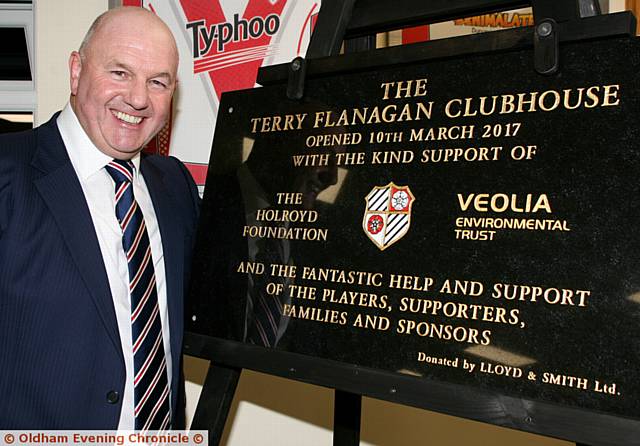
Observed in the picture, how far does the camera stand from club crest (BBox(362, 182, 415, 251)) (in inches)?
44.9

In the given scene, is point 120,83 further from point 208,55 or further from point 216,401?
point 208,55

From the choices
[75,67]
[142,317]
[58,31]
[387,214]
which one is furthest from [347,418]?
[58,31]

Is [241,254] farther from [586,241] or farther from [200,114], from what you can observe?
[200,114]

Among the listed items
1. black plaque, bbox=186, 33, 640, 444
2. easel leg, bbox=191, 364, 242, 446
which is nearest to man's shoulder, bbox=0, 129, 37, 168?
black plaque, bbox=186, 33, 640, 444

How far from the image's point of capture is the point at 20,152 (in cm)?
137

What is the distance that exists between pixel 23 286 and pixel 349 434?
2.89ft

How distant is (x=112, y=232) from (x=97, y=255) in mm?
87

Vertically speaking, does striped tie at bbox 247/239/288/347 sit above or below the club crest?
below

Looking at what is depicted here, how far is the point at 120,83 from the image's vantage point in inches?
55.8

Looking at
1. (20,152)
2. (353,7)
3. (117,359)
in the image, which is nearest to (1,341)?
(117,359)

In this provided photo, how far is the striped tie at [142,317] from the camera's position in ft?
4.48

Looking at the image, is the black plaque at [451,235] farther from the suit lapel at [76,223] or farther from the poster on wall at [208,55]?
the poster on wall at [208,55]

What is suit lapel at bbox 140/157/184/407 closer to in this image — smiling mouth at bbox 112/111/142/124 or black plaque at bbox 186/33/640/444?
black plaque at bbox 186/33/640/444

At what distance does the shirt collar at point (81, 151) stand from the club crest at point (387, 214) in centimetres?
62
